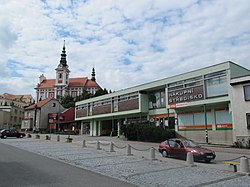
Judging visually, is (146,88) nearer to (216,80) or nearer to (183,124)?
(183,124)

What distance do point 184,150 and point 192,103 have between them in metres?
14.7

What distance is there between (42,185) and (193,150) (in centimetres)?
954

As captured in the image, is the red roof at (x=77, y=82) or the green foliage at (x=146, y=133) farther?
the red roof at (x=77, y=82)

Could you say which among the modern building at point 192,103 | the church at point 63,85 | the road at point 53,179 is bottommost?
the road at point 53,179

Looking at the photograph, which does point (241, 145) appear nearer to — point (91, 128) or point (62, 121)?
point (91, 128)

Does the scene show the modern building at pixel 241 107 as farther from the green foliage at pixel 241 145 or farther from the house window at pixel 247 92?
the green foliage at pixel 241 145

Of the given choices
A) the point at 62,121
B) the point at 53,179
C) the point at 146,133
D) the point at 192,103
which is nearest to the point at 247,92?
the point at 192,103

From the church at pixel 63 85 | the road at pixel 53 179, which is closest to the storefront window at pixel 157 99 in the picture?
the road at pixel 53 179

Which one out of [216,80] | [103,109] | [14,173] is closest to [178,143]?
[14,173]

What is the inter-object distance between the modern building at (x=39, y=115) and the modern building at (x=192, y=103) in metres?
37.9

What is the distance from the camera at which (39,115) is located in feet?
240

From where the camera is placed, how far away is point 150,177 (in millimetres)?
9641

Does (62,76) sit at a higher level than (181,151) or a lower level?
higher

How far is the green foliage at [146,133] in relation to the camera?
98.8ft
